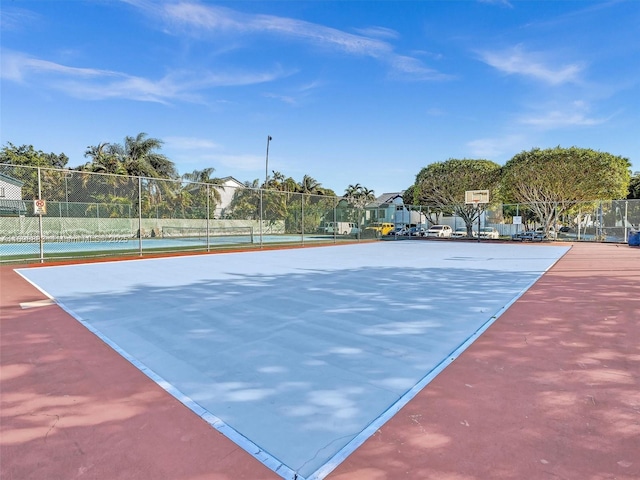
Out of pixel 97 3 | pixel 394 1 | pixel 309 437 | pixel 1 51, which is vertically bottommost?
pixel 309 437

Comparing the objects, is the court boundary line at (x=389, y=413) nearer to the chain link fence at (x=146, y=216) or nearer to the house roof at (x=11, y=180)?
the chain link fence at (x=146, y=216)

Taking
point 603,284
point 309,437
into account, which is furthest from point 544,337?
point 603,284

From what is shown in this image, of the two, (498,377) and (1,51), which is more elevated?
(1,51)

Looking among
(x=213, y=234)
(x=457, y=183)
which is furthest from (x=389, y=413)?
(x=457, y=183)

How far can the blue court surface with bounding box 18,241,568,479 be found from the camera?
2303 mm

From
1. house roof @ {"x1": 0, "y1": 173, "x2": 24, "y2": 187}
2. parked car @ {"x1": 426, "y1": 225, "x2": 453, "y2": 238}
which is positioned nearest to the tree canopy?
house roof @ {"x1": 0, "y1": 173, "x2": 24, "y2": 187}

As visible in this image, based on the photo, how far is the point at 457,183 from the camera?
30.4 meters

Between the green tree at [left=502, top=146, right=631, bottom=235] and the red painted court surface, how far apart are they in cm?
2459

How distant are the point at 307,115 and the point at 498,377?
862 inches

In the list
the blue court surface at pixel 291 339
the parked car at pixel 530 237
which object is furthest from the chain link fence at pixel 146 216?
the blue court surface at pixel 291 339

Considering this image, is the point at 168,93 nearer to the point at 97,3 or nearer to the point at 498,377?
the point at 97,3

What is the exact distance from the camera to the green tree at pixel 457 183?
29.6m

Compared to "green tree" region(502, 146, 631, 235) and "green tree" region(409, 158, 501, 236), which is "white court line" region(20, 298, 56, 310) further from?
"green tree" region(409, 158, 501, 236)

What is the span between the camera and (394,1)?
41.8 feet
